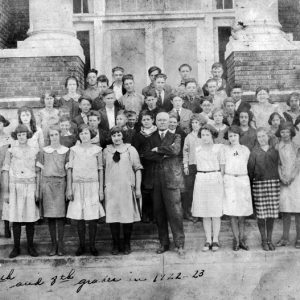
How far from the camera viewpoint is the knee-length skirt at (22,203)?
6.09 meters

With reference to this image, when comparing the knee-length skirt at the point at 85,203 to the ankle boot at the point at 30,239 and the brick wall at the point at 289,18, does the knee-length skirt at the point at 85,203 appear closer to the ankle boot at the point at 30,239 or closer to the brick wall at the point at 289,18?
the ankle boot at the point at 30,239

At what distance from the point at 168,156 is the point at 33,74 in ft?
11.1

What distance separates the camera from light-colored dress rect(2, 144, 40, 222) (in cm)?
611

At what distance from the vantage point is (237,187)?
6227 millimetres

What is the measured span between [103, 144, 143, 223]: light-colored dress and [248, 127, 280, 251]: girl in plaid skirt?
1301 millimetres

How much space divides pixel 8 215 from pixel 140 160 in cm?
160

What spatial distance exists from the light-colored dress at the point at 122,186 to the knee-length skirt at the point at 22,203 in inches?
31.2

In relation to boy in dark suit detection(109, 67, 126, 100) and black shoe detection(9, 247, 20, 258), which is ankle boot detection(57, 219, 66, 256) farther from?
boy in dark suit detection(109, 67, 126, 100)

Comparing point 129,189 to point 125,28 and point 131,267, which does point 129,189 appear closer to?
point 131,267

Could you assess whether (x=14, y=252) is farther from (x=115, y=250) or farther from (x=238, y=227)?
(x=238, y=227)

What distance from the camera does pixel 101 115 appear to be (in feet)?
22.8

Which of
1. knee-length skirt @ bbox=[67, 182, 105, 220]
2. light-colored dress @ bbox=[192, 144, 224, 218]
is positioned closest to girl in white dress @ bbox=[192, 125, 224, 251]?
light-colored dress @ bbox=[192, 144, 224, 218]

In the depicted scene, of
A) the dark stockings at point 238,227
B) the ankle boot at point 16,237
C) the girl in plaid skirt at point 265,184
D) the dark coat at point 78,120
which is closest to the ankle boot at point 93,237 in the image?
the ankle boot at point 16,237

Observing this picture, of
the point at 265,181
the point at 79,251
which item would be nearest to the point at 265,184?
the point at 265,181
